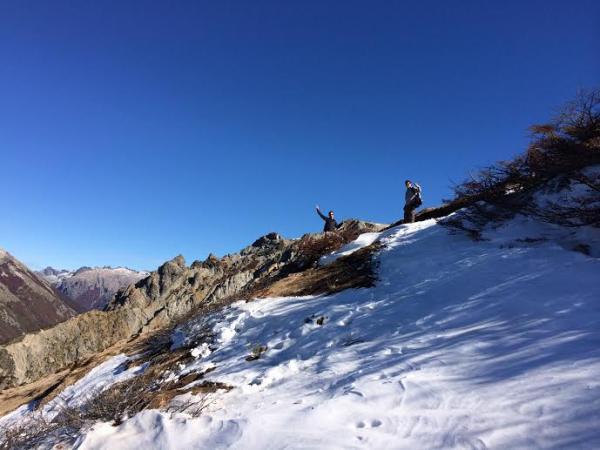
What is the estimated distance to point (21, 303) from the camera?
561 feet

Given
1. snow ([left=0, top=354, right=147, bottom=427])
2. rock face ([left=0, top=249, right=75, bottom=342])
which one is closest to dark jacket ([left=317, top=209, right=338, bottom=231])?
snow ([left=0, top=354, right=147, bottom=427])

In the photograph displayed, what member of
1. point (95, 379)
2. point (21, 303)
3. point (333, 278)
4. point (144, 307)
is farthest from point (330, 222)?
point (21, 303)

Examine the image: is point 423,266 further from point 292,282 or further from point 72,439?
point 72,439

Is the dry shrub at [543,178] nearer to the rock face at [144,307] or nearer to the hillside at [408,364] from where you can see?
the hillside at [408,364]

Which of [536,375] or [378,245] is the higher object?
[378,245]

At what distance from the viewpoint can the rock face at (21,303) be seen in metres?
154

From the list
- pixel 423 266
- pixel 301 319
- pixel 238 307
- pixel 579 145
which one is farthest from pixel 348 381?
pixel 579 145

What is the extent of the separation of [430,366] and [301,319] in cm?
375

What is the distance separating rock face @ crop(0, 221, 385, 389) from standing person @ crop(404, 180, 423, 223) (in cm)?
800

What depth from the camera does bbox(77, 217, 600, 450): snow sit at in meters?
3.91

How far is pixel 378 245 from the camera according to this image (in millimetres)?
11945

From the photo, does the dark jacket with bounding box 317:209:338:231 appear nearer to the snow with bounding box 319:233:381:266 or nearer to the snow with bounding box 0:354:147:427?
the snow with bounding box 319:233:381:266

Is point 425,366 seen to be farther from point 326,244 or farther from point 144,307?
point 144,307

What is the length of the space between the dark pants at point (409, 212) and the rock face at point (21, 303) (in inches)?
6623
